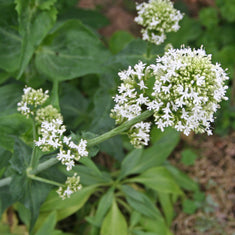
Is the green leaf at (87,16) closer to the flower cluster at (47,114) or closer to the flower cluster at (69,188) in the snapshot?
the flower cluster at (47,114)

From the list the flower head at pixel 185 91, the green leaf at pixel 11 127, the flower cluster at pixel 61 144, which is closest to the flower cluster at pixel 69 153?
the flower cluster at pixel 61 144

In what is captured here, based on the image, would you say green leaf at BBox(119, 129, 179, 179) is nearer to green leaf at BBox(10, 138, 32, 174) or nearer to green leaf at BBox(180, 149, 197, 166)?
green leaf at BBox(180, 149, 197, 166)

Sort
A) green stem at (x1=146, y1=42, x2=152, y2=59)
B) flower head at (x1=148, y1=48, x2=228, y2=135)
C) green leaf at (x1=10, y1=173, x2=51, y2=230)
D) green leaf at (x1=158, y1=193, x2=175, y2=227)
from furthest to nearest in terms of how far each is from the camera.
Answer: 1. green leaf at (x1=158, y1=193, x2=175, y2=227)
2. green stem at (x1=146, y1=42, x2=152, y2=59)
3. green leaf at (x1=10, y1=173, x2=51, y2=230)
4. flower head at (x1=148, y1=48, x2=228, y2=135)

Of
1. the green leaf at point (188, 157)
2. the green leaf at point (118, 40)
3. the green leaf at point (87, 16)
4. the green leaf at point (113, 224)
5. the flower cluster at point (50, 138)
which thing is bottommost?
the green leaf at point (113, 224)

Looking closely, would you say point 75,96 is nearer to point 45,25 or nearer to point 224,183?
point 45,25

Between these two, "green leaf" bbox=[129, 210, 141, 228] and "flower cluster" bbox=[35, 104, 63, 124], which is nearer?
"flower cluster" bbox=[35, 104, 63, 124]

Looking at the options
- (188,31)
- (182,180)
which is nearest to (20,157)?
(182,180)

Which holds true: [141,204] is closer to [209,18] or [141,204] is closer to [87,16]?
[87,16]

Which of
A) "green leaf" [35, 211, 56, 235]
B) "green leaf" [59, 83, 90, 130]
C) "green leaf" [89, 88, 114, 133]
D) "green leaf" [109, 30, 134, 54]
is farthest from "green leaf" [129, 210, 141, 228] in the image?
"green leaf" [109, 30, 134, 54]
